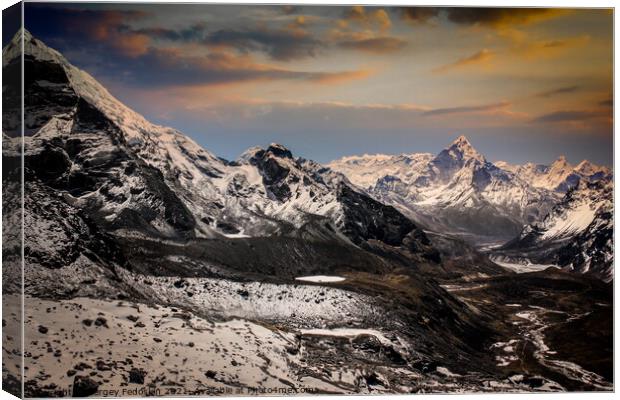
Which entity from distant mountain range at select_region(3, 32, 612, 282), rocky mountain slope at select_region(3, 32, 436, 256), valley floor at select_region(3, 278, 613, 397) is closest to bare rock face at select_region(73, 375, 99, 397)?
valley floor at select_region(3, 278, 613, 397)

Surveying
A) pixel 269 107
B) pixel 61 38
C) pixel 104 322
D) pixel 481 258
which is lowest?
pixel 481 258

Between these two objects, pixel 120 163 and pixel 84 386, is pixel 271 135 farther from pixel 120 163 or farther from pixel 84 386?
pixel 120 163

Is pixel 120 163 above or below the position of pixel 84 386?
above

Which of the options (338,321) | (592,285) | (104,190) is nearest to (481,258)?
(104,190)

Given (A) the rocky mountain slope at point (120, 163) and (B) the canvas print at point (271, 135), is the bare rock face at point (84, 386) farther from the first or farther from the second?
(A) the rocky mountain slope at point (120, 163)

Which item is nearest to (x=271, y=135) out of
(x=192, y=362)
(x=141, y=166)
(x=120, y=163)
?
(x=192, y=362)

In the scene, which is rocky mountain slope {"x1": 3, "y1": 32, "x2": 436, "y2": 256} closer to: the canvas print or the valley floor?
the canvas print

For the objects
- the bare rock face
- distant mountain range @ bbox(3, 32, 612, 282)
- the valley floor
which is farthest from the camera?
distant mountain range @ bbox(3, 32, 612, 282)

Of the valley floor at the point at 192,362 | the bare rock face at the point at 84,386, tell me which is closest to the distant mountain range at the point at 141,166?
the valley floor at the point at 192,362

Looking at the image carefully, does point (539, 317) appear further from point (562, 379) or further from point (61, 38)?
point (61, 38)

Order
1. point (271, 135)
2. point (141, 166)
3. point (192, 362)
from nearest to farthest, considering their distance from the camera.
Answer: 1. point (192, 362)
2. point (271, 135)
3. point (141, 166)

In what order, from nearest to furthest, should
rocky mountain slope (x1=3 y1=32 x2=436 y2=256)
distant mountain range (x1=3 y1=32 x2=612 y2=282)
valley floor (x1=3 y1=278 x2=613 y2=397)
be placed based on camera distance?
valley floor (x1=3 y1=278 x2=613 y2=397)
distant mountain range (x1=3 y1=32 x2=612 y2=282)
rocky mountain slope (x1=3 y1=32 x2=436 y2=256)
